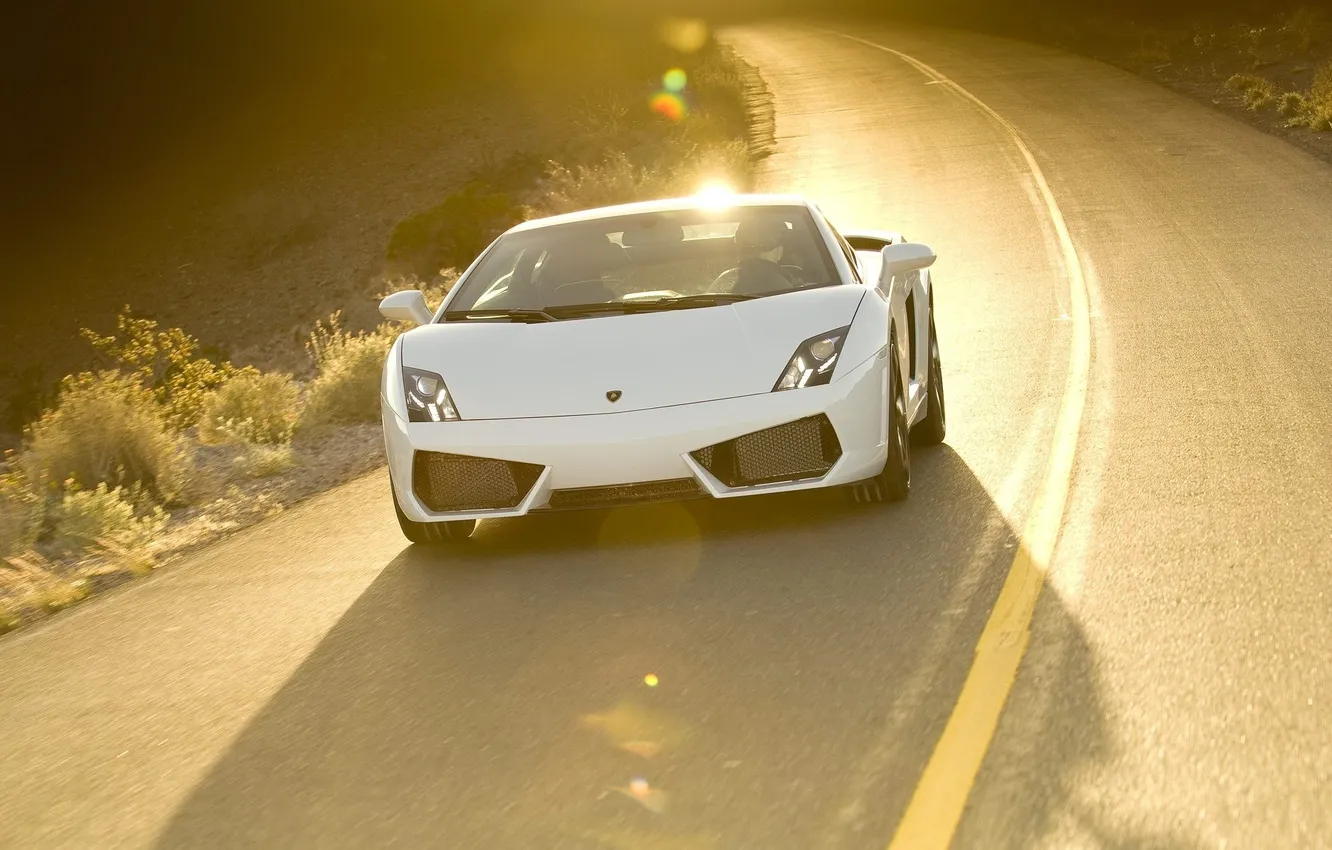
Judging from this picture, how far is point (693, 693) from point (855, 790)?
97 centimetres

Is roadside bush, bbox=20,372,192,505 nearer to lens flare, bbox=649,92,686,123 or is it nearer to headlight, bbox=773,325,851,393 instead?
headlight, bbox=773,325,851,393

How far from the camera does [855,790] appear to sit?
3967mm

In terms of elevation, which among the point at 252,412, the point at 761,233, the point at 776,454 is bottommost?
the point at 252,412

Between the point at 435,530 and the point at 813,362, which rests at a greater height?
the point at 813,362

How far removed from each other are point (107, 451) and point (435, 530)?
158 inches

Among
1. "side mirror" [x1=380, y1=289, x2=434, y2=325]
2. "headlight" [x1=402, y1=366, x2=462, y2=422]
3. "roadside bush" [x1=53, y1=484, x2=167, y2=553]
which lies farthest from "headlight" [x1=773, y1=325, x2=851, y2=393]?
"roadside bush" [x1=53, y1=484, x2=167, y2=553]

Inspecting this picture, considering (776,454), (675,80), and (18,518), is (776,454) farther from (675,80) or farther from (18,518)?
(675,80)

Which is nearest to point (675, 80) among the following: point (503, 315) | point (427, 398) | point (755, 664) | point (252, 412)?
point (252, 412)

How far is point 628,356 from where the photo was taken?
685 cm

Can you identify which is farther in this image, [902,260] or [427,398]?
[902,260]

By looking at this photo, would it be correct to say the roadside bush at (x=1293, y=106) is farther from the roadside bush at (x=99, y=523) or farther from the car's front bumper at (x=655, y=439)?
the car's front bumper at (x=655, y=439)

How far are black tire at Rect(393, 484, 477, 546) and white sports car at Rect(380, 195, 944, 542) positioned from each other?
0.04ft

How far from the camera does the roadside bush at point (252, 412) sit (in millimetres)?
11828

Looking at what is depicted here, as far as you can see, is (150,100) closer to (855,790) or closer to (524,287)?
Answer: (524,287)
